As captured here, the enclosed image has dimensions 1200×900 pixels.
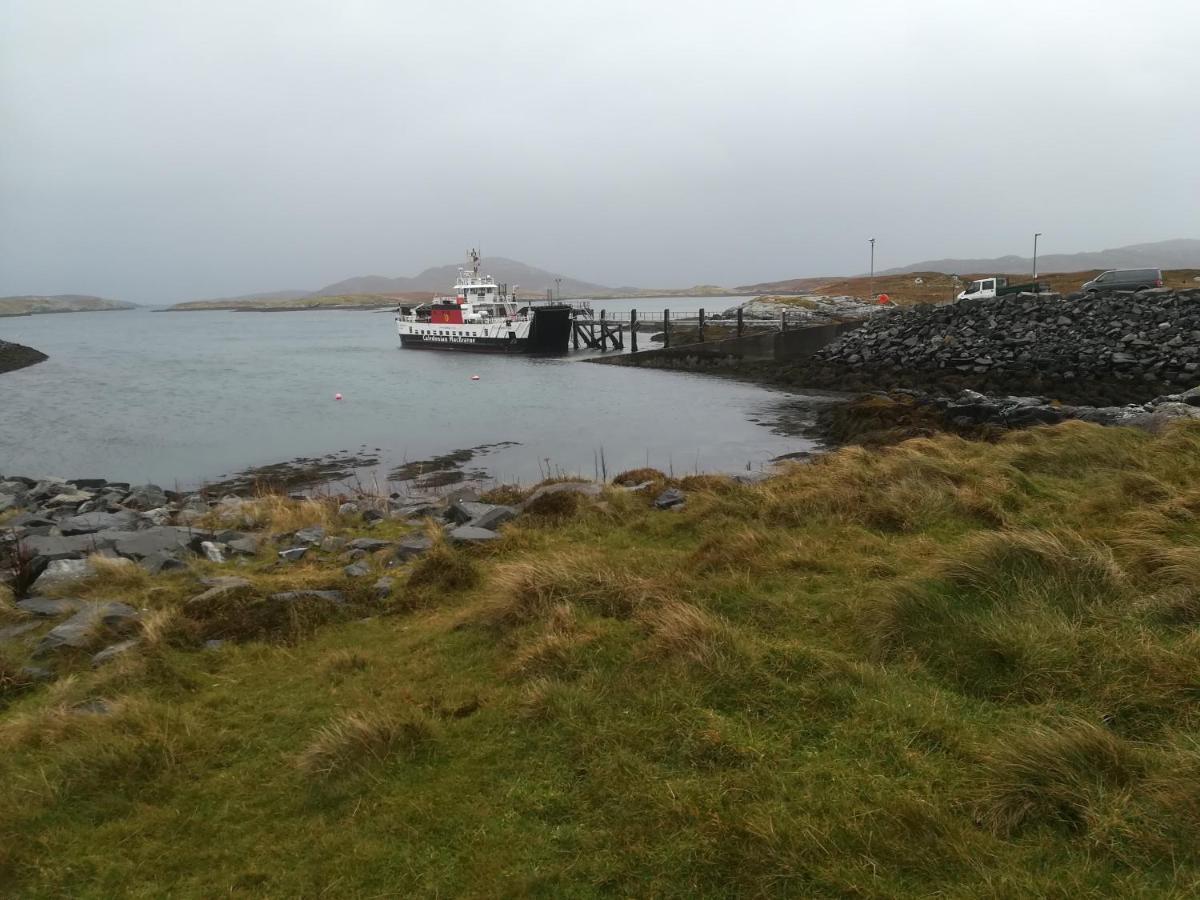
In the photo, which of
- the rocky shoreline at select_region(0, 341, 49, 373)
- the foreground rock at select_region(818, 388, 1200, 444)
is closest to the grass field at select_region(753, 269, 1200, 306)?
the foreground rock at select_region(818, 388, 1200, 444)

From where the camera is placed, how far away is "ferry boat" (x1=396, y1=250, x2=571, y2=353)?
50625 mm

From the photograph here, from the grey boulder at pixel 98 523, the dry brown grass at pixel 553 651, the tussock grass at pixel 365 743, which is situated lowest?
the grey boulder at pixel 98 523

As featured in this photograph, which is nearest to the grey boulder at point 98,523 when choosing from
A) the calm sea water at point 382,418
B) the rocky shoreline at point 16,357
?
the calm sea water at point 382,418

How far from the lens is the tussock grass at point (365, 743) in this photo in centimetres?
339

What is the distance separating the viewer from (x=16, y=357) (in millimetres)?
50219

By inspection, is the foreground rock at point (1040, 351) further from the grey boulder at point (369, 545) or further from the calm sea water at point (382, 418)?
the grey boulder at point (369, 545)

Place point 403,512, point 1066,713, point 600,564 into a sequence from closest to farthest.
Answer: point 1066,713, point 600,564, point 403,512

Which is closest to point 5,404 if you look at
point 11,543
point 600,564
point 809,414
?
point 11,543

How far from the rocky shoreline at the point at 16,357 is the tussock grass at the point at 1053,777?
190ft

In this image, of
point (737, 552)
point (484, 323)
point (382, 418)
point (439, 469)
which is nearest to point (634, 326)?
point (484, 323)

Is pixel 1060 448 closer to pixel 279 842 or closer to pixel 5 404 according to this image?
pixel 279 842

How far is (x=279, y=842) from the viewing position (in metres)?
3.01

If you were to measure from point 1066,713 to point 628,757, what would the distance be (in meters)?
1.98

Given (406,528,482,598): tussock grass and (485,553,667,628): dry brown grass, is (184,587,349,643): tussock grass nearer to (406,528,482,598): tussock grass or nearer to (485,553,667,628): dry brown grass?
(406,528,482,598): tussock grass
